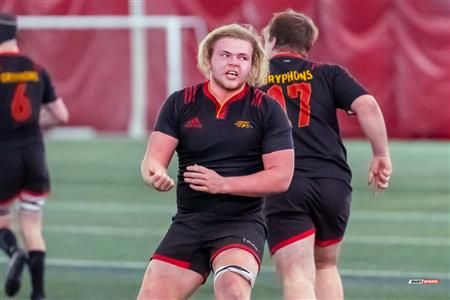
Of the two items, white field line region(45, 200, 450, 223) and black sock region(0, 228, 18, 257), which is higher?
black sock region(0, 228, 18, 257)

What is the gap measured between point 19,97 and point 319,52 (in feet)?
56.0

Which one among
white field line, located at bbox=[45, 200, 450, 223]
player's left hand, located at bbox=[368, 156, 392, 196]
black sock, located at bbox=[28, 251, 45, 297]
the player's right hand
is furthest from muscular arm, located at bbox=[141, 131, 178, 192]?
white field line, located at bbox=[45, 200, 450, 223]

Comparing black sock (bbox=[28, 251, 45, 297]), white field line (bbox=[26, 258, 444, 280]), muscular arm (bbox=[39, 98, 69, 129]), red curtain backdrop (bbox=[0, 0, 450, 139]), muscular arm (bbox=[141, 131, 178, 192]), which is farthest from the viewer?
red curtain backdrop (bbox=[0, 0, 450, 139])

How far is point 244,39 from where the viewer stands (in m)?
6.55

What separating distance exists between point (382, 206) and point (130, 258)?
476cm

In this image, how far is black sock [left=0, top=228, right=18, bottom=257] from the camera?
30.7ft

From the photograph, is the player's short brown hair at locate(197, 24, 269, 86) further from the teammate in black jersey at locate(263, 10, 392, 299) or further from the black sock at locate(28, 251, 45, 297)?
the black sock at locate(28, 251, 45, 297)

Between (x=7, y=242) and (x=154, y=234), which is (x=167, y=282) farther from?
(x=154, y=234)

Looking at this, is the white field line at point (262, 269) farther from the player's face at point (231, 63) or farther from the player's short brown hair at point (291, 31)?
the player's face at point (231, 63)

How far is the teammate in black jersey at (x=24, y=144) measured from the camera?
925 cm

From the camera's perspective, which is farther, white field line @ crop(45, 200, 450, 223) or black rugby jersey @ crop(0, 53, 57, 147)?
white field line @ crop(45, 200, 450, 223)

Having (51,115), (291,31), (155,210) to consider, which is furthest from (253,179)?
(155,210)

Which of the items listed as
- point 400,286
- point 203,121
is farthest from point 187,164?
point 400,286

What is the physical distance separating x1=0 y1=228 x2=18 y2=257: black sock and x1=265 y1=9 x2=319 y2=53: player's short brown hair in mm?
2792
